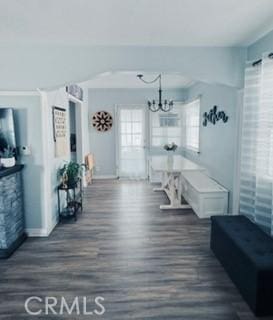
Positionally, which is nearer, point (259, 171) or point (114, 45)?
point (259, 171)

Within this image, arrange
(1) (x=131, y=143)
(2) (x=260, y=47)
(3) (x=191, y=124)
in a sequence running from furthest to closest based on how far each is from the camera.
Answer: (1) (x=131, y=143), (3) (x=191, y=124), (2) (x=260, y=47)

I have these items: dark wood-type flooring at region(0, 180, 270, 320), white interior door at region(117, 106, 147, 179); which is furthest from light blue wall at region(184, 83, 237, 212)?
white interior door at region(117, 106, 147, 179)

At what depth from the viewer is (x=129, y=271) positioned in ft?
9.24

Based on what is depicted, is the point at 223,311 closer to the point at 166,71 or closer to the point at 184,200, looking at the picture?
the point at 166,71

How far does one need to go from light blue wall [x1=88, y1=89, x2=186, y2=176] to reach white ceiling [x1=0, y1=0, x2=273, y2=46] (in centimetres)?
419

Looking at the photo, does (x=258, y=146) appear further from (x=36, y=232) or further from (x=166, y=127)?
(x=166, y=127)

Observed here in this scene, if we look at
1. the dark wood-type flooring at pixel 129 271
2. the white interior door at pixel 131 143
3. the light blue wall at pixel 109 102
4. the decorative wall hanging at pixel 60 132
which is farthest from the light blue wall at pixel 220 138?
the decorative wall hanging at pixel 60 132

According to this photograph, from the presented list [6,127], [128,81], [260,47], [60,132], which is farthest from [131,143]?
[260,47]

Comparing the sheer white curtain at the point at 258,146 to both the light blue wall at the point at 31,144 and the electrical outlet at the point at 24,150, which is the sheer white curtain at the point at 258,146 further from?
the electrical outlet at the point at 24,150

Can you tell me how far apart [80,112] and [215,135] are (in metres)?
3.33

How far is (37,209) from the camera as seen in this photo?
3693 mm

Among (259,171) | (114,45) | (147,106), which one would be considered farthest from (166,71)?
(147,106)

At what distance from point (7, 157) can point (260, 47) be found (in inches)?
131

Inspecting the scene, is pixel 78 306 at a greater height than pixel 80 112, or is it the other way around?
pixel 80 112
